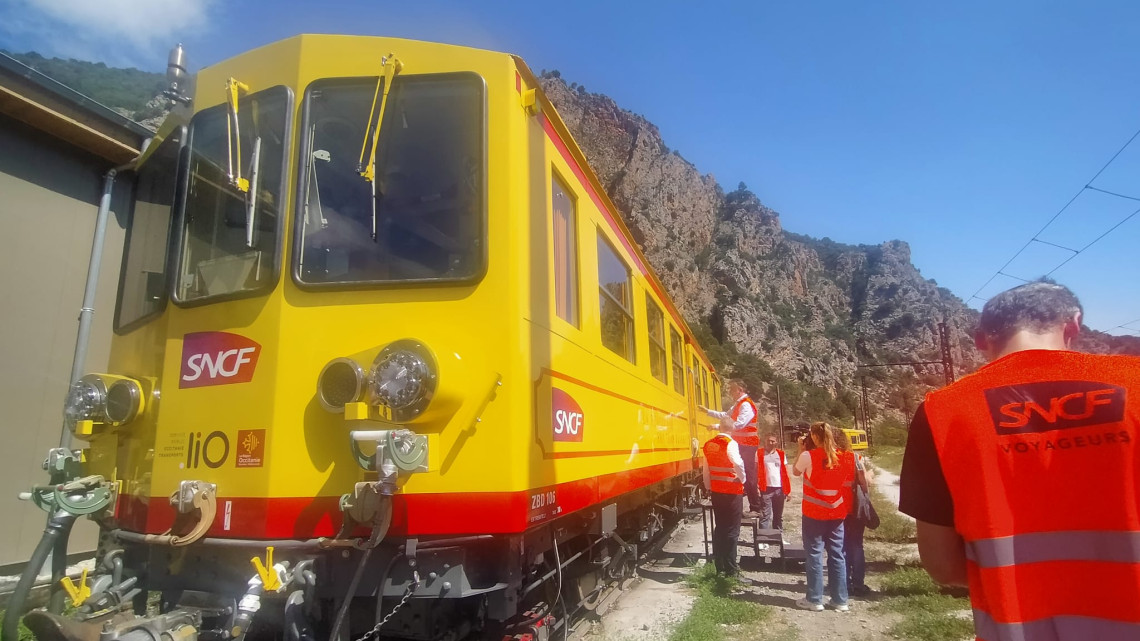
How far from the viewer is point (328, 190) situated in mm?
2924

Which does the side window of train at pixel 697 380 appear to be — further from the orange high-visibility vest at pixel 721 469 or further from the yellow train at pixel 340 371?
the yellow train at pixel 340 371

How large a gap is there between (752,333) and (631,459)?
70.8 m

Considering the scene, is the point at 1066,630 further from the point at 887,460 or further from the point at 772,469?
the point at 887,460

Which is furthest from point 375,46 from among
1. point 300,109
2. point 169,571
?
point 169,571

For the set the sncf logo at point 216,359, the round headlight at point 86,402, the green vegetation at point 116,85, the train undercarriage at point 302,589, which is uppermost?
the green vegetation at point 116,85

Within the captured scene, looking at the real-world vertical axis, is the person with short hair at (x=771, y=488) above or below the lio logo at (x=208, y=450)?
below

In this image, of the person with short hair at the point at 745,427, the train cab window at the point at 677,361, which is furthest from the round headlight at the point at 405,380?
the train cab window at the point at 677,361

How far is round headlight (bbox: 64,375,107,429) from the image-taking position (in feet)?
9.77

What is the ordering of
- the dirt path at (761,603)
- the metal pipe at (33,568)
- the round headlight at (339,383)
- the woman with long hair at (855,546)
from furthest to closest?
the woman with long hair at (855,546) → the dirt path at (761,603) → the metal pipe at (33,568) → the round headlight at (339,383)

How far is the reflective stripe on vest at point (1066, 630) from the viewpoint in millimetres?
1516

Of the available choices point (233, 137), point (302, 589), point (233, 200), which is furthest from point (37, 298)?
point (302, 589)

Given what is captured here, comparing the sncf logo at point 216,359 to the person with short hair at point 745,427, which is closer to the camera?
the sncf logo at point 216,359

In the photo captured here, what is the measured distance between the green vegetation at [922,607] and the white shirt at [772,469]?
2.47 metres

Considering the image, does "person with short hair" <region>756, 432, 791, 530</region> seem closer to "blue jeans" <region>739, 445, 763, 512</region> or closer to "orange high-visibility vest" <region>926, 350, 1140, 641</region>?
"blue jeans" <region>739, 445, 763, 512</region>
